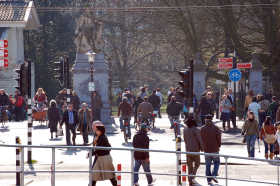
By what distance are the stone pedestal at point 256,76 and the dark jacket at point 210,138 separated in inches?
771

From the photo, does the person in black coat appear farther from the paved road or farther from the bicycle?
the bicycle

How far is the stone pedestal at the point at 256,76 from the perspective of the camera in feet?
112

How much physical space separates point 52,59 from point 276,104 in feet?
96.1

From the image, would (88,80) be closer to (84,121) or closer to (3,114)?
(3,114)

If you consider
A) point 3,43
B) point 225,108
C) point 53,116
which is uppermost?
point 3,43

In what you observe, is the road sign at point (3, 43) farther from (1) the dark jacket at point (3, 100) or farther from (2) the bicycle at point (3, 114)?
(2) the bicycle at point (3, 114)

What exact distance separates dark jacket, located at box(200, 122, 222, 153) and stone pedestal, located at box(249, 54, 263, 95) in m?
19.6

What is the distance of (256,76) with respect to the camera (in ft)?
112

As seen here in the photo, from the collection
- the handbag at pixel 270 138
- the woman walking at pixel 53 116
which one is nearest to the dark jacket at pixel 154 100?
the woman walking at pixel 53 116

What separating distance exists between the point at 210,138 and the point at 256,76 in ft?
64.9

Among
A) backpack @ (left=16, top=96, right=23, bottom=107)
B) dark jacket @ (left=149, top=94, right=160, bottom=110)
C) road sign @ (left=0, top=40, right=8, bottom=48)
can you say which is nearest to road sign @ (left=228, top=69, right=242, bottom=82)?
dark jacket @ (left=149, top=94, right=160, bottom=110)

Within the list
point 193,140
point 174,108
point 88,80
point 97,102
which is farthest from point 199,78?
point 193,140

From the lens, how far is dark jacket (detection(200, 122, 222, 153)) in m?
14.9

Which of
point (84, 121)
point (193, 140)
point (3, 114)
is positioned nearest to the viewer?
point (193, 140)
